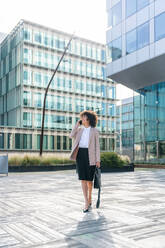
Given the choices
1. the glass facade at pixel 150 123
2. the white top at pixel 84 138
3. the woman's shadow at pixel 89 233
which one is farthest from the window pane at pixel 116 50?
the woman's shadow at pixel 89 233

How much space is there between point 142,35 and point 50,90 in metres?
26.6

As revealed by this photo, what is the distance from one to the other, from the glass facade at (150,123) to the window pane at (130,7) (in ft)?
24.5

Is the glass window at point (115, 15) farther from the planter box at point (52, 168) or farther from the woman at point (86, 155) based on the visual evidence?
the woman at point (86, 155)

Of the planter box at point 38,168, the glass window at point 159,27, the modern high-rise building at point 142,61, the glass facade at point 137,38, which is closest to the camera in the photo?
the planter box at point 38,168

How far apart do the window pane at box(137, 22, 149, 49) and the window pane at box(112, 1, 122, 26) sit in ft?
11.4

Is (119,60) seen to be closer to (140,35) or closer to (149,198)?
(140,35)

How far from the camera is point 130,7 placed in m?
27.2

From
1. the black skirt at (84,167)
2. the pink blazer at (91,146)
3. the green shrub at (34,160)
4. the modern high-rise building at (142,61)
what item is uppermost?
the modern high-rise building at (142,61)

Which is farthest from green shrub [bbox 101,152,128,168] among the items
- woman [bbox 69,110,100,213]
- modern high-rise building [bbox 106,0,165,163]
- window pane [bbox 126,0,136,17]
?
window pane [bbox 126,0,136,17]

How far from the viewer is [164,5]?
2364 centimetres

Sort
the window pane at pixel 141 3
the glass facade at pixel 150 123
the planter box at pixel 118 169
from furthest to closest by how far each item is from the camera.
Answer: the glass facade at pixel 150 123
the window pane at pixel 141 3
the planter box at pixel 118 169

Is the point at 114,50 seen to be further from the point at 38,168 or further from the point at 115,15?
the point at 38,168

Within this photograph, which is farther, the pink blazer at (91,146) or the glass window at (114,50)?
the glass window at (114,50)

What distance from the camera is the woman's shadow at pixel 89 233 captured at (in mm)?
3588
